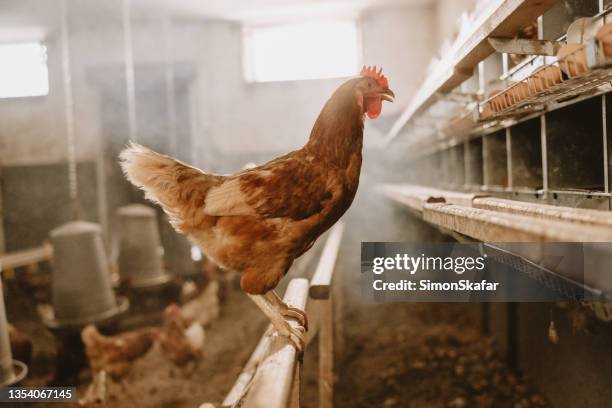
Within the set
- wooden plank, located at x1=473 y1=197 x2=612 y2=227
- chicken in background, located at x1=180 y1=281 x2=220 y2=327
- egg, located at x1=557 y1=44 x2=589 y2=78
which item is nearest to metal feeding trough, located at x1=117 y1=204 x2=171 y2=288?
chicken in background, located at x1=180 y1=281 x2=220 y2=327

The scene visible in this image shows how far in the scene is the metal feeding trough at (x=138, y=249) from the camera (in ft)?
10.3

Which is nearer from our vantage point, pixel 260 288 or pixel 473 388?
pixel 260 288

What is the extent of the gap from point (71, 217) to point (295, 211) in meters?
3.59

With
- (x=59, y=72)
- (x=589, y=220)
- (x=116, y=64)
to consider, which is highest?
(x=116, y=64)

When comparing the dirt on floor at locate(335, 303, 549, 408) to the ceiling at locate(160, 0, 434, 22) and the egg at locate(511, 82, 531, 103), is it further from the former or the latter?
the ceiling at locate(160, 0, 434, 22)

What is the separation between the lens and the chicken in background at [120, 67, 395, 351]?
90 centimetres

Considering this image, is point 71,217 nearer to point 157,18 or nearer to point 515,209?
point 157,18

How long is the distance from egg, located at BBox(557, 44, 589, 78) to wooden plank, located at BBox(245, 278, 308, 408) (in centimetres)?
70

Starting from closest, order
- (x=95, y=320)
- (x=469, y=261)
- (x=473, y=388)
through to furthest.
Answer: (x=469, y=261)
(x=473, y=388)
(x=95, y=320)

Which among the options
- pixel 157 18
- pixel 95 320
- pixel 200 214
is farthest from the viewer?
pixel 157 18

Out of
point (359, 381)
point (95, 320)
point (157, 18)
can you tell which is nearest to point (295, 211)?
point (359, 381)

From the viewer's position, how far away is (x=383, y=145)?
3.11 metres

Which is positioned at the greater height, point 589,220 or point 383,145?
point 383,145

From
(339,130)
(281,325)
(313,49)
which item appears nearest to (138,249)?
(313,49)
